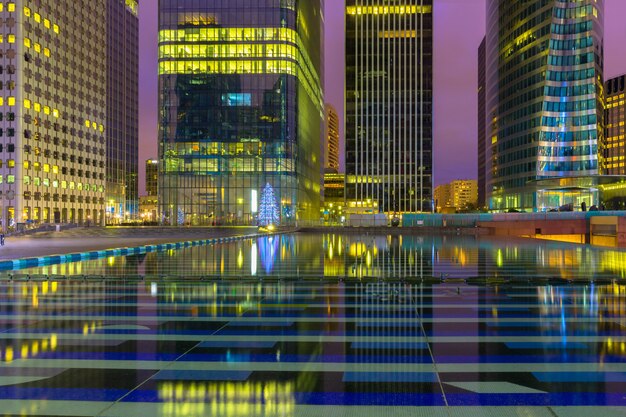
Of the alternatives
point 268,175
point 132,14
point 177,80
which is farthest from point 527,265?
point 132,14

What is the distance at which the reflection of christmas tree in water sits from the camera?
310 ft

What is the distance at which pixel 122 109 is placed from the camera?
18438cm

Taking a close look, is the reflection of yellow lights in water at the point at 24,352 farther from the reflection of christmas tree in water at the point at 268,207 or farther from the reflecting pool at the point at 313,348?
the reflection of christmas tree in water at the point at 268,207

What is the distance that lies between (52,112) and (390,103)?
91.6m

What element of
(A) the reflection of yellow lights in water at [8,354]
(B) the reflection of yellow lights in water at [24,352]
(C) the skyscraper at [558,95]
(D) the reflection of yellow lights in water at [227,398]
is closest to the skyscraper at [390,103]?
(C) the skyscraper at [558,95]

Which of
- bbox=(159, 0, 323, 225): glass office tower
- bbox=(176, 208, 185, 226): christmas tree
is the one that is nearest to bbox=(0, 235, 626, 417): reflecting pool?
bbox=(159, 0, 323, 225): glass office tower

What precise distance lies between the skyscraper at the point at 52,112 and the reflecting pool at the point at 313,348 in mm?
100570

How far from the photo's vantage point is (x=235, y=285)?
17031 mm

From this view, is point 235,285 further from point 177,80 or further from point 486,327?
point 177,80

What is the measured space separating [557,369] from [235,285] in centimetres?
1135

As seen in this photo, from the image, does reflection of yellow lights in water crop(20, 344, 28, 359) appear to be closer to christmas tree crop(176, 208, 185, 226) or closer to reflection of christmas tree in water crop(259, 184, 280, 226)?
reflection of christmas tree in water crop(259, 184, 280, 226)

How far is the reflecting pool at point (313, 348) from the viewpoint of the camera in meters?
6.07

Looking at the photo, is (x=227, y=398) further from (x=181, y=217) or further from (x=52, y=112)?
(x=52, y=112)

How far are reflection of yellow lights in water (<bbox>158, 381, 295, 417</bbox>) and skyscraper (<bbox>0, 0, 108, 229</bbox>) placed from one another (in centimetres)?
10709
